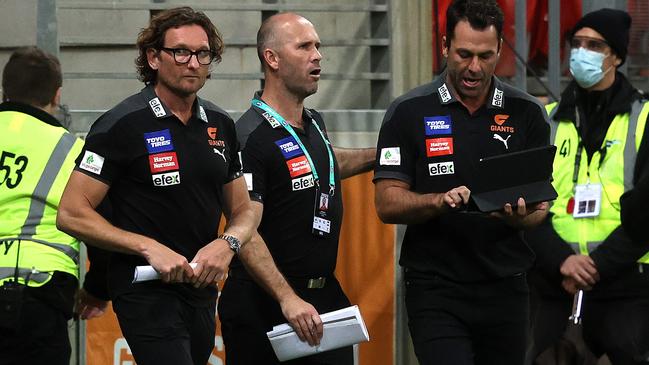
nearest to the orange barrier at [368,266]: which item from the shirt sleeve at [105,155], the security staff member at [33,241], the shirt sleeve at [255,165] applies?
the shirt sleeve at [255,165]

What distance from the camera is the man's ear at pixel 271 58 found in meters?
6.31

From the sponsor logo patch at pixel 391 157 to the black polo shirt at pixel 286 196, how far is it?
11.8 inches

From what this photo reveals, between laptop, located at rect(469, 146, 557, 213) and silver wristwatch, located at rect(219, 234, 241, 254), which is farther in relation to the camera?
laptop, located at rect(469, 146, 557, 213)

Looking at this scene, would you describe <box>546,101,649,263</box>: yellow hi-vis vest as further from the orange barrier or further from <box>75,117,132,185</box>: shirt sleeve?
<box>75,117,132,185</box>: shirt sleeve

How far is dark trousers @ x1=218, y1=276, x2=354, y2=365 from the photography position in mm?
5980

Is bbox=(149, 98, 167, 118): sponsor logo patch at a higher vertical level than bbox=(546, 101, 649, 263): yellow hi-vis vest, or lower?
higher

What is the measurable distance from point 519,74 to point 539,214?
3.62 m

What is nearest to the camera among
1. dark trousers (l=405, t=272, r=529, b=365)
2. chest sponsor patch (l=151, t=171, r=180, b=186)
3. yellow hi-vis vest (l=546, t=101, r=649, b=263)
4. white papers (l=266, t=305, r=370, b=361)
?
chest sponsor patch (l=151, t=171, r=180, b=186)

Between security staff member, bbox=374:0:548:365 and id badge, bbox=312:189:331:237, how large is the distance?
0.24 metres

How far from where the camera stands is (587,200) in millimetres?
6809

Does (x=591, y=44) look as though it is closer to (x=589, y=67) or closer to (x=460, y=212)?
(x=589, y=67)

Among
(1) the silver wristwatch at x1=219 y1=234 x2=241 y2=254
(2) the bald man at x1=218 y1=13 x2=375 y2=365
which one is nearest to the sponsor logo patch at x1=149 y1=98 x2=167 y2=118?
(1) the silver wristwatch at x1=219 y1=234 x2=241 y2=254

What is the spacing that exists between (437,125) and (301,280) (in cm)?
93

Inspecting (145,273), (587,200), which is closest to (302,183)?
(145,273)
